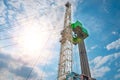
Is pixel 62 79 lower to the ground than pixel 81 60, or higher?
lower

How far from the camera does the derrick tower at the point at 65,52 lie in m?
43.0

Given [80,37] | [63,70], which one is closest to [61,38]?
[80,37]

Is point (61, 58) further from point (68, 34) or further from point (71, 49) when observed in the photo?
point (68, 34)

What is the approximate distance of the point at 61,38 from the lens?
48.0 meters

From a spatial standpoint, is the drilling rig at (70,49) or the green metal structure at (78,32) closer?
the drilling rig at (70,49)

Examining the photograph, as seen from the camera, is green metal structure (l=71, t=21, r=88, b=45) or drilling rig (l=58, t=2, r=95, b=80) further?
green metal structure (l=71, t=21, r=88, b=45)

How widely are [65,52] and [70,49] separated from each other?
1.43 meters

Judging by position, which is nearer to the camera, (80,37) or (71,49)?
(71,49)

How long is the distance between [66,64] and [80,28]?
1096cm

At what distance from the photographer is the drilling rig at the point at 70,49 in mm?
41713

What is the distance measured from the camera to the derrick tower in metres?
43.0

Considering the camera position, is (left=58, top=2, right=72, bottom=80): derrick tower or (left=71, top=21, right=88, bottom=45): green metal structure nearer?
(left=58, top=2, right=72, bottom=80): derrick tower

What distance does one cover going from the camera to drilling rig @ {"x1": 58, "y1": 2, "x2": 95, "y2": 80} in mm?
41713

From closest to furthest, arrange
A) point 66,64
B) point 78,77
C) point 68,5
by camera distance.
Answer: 1. point 78,77
2. point 66,64
3. point 68,5
